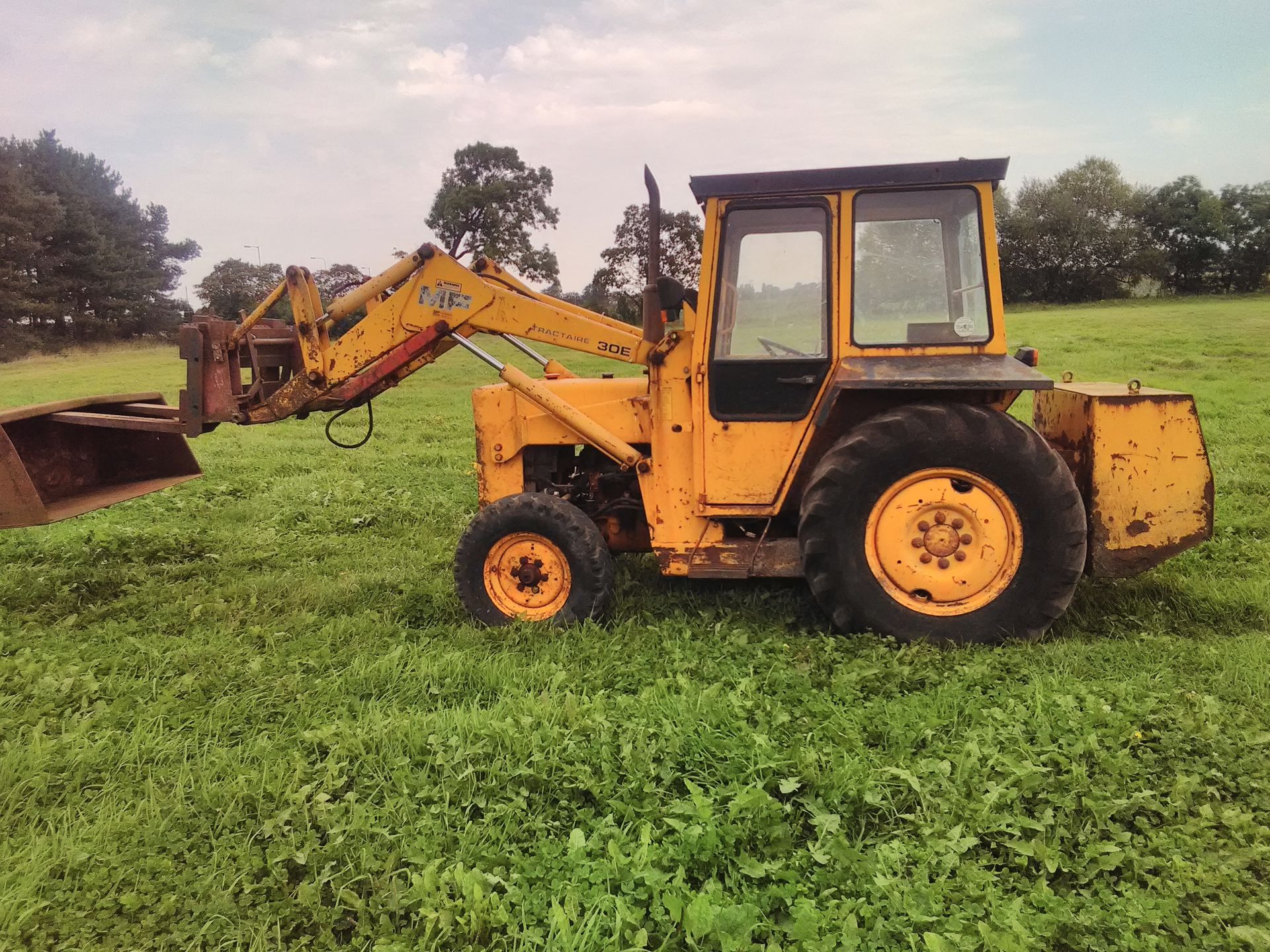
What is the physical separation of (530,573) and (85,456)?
3.15 m

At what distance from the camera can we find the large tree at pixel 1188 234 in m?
32.6

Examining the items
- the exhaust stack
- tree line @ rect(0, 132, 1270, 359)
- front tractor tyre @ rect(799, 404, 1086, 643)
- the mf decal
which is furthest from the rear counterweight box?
tree line @ rect(0, 132, 1270, 359)

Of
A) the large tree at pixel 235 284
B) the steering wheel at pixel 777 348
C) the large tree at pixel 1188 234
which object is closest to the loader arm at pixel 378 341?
the steering wheel at pixel 777 348

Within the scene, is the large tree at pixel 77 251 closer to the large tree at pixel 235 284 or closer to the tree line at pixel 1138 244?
the large tree at pixel 235 284

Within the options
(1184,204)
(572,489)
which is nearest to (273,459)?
(572,489)

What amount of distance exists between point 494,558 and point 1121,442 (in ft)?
10.9

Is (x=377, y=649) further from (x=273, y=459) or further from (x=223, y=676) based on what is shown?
(x=273, y=459)

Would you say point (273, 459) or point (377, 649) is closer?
point (377, 649)

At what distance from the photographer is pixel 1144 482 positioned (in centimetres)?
412

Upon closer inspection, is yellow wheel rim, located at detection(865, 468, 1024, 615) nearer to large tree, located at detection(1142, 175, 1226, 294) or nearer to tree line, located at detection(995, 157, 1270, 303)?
tree line, located at detection(995, 157, 1270, 303)

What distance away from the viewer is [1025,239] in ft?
114

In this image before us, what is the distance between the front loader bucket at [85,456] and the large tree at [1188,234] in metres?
36.8

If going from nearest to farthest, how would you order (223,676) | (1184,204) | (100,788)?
(100,788) < (223,676) < (1184,204)

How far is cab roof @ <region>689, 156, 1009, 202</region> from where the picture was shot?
395 centimetres
